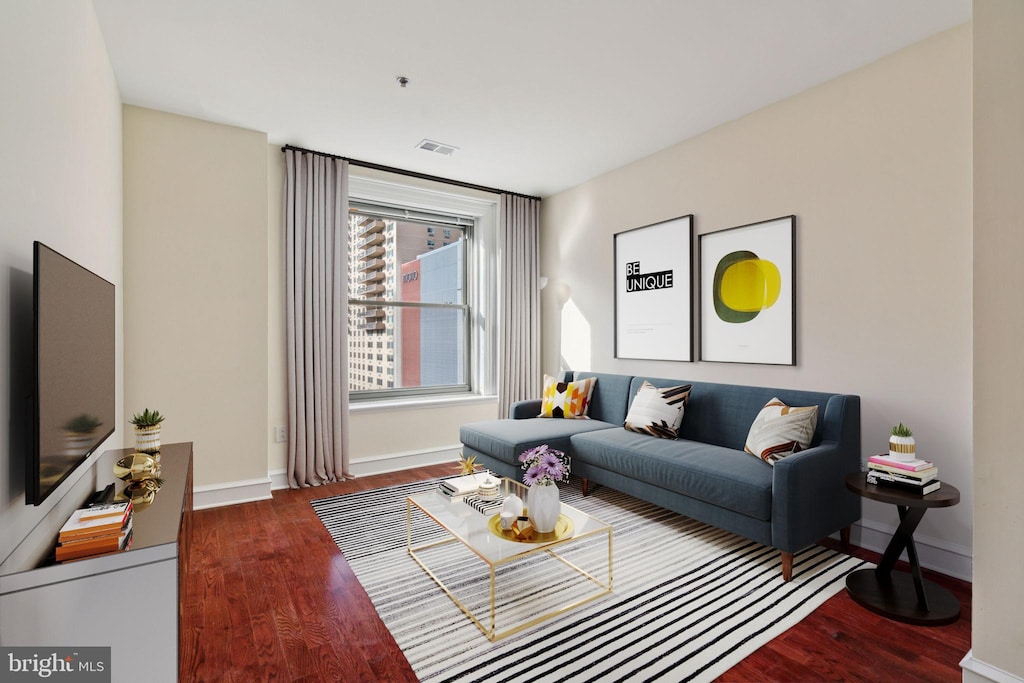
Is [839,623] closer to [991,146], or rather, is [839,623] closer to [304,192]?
[991,146]

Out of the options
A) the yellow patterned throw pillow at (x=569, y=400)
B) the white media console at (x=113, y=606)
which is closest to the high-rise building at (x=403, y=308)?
the yellow patterned throw pillow at (x=569, y=400)

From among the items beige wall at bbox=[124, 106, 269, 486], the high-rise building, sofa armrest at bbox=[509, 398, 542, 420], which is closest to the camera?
beige wall at bbox=[124, 106, 269, 486]

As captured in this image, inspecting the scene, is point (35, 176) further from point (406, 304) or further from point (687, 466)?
point (406, 304)

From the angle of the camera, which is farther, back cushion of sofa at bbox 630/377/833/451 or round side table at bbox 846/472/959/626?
back cushion of sofa at bbox 630/377/833/451

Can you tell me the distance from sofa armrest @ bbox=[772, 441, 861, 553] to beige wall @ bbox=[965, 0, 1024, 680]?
756mm

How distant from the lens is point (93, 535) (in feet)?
4.50

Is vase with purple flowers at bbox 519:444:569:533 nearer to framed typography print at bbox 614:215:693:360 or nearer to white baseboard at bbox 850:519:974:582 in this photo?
white baseboard at bbox 850:519:974:582

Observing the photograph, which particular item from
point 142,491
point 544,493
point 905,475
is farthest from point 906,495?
point 142,491

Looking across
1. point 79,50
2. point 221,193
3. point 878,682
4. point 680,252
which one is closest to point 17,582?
point 79,50

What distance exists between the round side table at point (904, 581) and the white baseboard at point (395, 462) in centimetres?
303

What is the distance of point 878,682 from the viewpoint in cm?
171

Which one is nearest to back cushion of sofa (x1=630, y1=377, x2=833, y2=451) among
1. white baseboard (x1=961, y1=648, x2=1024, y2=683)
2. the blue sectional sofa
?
the blue sectional sofa

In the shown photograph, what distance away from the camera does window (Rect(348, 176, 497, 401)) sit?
182 inches

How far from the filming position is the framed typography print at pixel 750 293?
3.17 metres
